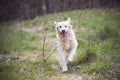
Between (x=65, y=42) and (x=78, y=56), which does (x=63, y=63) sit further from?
(x=78, y=56)

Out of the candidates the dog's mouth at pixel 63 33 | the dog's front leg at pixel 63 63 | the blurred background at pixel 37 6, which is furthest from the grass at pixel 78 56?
the blurred background at pixel 37 6

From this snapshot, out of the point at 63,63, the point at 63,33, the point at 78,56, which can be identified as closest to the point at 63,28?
the point at 63,33

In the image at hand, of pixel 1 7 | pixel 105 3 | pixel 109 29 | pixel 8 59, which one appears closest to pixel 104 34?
pixel 109 29

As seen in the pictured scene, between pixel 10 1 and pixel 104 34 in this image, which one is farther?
pixel 10 1

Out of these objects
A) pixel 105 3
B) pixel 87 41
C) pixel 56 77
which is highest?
pixel 105 3

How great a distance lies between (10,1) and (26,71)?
615 inches

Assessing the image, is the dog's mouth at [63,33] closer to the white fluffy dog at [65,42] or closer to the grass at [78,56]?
the white fluffy dog at [65,42]

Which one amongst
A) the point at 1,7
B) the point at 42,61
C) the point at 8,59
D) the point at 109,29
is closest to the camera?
the point at 42,61

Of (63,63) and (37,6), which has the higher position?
(37,6)

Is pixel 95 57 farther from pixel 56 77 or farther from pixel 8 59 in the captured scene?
pixel 8 59

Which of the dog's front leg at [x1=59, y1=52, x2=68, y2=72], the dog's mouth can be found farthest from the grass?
the dog's mouth

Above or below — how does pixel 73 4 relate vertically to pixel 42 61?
above

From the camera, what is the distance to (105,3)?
19.1 meters

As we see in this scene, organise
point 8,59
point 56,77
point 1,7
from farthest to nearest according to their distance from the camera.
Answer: point 1,7, point 8,59, point 56,77
